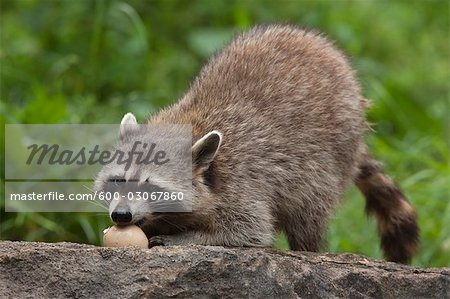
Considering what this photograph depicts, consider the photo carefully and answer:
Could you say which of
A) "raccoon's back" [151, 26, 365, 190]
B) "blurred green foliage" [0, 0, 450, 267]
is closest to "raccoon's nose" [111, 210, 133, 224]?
"raccoon's back" [151, 26, 365, 190]

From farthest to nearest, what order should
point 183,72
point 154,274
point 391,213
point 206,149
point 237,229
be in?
point 183,72 < point 391,213 < point 237,229 < point 206,149 < point 154,274

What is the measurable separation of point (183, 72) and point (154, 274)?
7374mm

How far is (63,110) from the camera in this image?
35.5ft

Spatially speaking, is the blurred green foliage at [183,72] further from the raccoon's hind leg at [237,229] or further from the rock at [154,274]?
the rock at [154,274]

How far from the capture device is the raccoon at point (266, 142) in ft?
24.8

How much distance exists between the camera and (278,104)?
8.14 metres

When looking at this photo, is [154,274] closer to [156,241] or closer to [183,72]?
[156,241]

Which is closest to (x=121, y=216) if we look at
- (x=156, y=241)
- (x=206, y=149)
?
(x=156, y=241)

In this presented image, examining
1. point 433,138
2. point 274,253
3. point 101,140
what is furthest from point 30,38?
point 274,253

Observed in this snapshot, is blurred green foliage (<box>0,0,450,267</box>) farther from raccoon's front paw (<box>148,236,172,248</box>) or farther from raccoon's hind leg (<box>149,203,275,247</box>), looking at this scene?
raccoon's front paw (<box>148,236,172,248</box>)

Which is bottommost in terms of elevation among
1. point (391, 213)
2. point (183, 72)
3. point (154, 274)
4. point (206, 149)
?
point (154, 274)

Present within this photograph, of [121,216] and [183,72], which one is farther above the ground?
[183,72]

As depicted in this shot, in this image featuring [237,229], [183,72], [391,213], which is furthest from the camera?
[183,72]

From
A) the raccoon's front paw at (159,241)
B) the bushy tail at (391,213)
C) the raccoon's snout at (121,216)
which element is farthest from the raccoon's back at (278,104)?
the raccoon's snout at (121,216)
